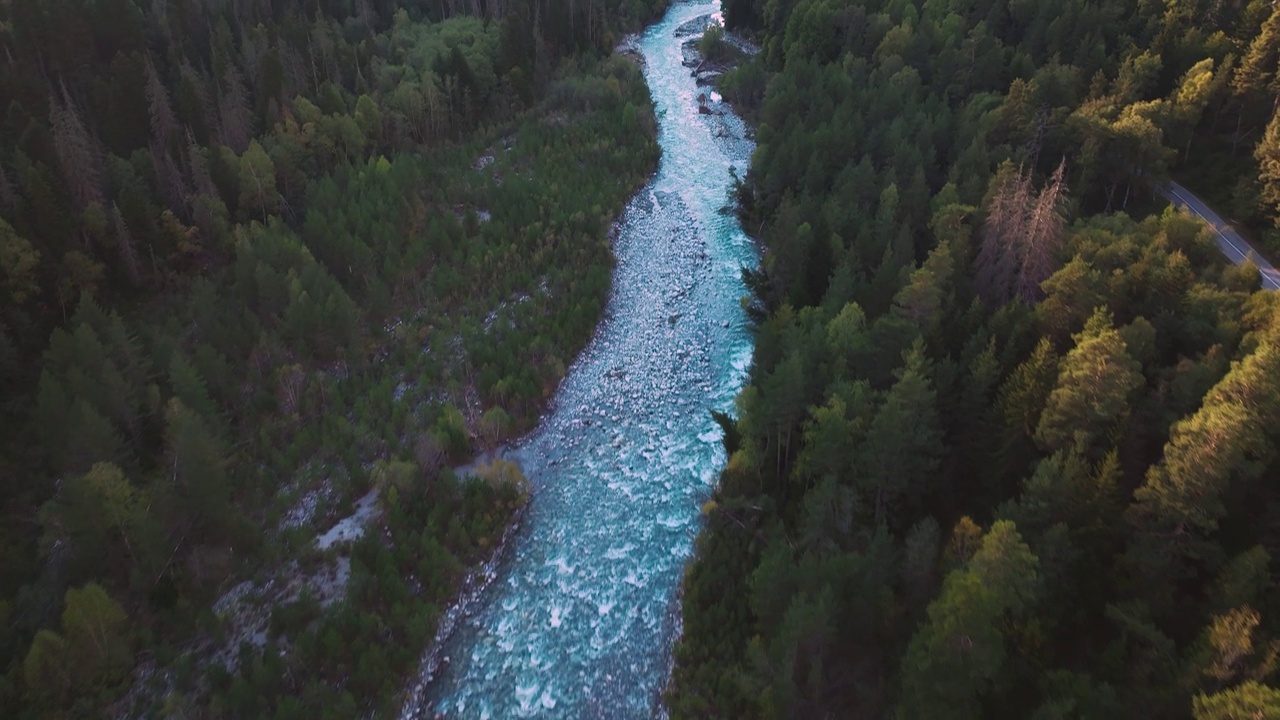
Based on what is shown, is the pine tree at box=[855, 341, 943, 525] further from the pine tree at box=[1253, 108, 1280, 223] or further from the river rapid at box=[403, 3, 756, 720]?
the pine tree at box=[1253, 108, 1280, 223]

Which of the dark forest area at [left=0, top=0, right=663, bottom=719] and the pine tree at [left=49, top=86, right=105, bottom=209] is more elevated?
the pine tree at [left=49, top=86, right=105, bottom=209]

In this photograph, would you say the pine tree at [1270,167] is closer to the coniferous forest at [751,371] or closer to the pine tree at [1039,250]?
the coniferous forest at [751,371]

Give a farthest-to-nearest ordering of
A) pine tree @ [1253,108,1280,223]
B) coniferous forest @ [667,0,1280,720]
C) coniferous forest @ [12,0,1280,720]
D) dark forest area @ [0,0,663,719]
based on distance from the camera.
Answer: pine tree @ [1253,108,1280,223] → dark forest area @ [0,0,663,719] → coniferous forest @ [12,0,1280,720] → coniferous forest @ [667,0,1280,720]

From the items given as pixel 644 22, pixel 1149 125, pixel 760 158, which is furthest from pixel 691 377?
pixel 644 22

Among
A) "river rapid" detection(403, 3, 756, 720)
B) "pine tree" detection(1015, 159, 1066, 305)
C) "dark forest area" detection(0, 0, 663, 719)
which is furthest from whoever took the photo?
"pine tree" detection(1015, 159, 1066, 305)

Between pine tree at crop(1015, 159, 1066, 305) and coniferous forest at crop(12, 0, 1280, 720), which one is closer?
coniferous forest at crop(12, 0, 1280, 720)

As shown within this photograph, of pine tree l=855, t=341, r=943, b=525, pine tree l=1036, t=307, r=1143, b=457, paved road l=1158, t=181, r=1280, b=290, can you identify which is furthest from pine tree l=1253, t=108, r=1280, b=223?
pine tree l=855, t=341, r=943, b=525

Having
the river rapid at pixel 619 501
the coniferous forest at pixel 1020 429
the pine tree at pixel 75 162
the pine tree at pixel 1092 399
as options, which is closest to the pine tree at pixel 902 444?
the coniferous forest at pixel 1020 429
